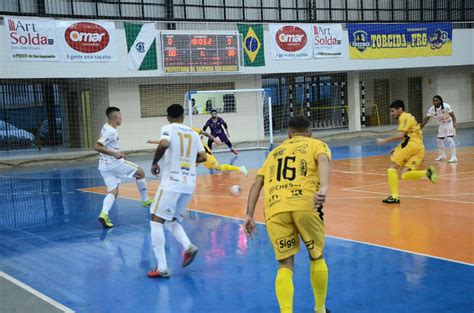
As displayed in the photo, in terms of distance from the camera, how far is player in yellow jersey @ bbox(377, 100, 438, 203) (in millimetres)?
10977

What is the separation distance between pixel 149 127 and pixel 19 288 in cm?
2082

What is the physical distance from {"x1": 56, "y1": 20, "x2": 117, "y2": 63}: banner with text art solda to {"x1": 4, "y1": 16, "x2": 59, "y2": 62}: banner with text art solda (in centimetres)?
34

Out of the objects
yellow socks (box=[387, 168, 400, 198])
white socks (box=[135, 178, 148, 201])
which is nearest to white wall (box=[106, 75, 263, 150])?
white socks (box=[135, 178, 148, 201])

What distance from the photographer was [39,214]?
39.3 ft

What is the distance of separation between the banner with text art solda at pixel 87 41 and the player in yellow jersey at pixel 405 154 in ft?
53.2

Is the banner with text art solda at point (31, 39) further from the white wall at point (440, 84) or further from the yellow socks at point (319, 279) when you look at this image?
the yellow socks at point (319, 279)

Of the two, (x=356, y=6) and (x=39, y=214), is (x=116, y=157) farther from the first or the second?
(x=356, y=6)

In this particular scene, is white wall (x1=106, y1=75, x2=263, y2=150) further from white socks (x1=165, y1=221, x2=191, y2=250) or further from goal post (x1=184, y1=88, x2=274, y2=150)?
white socks (x1=165, y1=221, x2=191, y2=250)

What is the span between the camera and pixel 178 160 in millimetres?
6867

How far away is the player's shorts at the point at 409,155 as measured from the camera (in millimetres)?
11125

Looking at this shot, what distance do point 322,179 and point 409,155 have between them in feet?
22.2

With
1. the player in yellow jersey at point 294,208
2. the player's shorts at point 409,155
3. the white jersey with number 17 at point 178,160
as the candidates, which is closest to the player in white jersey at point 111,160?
the white jersey with number 17 at point 178,160

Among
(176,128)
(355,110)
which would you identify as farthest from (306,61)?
(176,128)

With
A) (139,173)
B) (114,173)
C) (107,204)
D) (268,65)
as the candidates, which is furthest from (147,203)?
(268,65)
